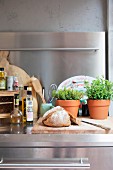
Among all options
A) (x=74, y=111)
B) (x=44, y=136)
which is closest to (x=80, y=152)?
(x=44, y=136)

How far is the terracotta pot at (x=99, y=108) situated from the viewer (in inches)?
55.6

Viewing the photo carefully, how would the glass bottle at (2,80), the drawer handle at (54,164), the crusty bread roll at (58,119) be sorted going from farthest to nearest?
the glass bottle at (2,80) → the crusty bread roll at (58,119) → the drawer handle at (54,164)

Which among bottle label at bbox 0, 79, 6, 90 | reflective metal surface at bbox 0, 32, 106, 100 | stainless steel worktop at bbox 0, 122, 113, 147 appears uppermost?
reflective metal surface at bbox 0, 32, 106, 100

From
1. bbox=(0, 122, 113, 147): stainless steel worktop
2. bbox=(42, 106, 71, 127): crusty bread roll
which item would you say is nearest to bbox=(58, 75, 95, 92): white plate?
bbox=(42, 106, 71, 127): crusty bread roll

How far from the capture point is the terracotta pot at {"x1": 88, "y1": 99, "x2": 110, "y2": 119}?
141 centimetres

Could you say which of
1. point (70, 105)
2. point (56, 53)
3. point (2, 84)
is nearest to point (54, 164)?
point (70, 105)

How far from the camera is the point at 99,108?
4.65ft

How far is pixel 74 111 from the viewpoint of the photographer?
4.73ft

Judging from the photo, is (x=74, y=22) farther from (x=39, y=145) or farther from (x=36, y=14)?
(x=39, y=145)

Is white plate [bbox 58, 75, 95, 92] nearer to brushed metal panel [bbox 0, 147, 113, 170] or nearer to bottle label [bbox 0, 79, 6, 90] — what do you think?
bottle label [bbox 0, 79, 6, 90]

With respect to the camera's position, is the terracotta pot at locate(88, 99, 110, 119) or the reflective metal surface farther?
the reflective metal surface

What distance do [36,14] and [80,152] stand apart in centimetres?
113

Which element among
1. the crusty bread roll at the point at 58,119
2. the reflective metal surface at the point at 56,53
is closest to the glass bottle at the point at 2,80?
the reflective metal surface at the point at 56,53

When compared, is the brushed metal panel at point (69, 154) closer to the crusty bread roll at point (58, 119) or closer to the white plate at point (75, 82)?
the crusty bread roll at point (58, 119)
